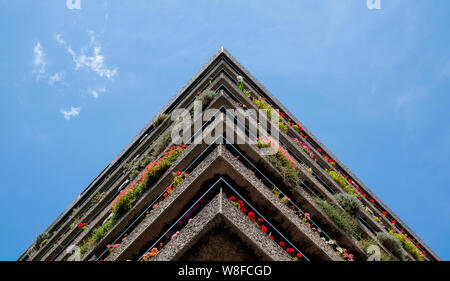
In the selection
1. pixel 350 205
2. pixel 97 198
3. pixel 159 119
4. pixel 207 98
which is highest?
pixel 159 119

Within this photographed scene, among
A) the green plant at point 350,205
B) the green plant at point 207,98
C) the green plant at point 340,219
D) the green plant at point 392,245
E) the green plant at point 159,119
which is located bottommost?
the green plant at point 392,245

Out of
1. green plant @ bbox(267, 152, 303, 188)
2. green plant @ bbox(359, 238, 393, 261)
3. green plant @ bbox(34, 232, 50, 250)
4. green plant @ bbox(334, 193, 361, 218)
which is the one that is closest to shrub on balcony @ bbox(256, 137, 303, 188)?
green plant @ bbox(267, 152, 303, 188)

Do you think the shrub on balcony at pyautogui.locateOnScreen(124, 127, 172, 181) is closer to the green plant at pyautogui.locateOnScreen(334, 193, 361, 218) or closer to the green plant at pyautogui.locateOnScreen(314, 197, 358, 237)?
the green plant at pyautogui.locateOnScreen(314, 197, 358, 237)

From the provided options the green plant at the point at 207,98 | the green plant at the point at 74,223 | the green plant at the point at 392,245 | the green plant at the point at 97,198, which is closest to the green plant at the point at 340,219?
the green plant at the point at 392,245

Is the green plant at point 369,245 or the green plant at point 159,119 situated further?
the green plant at point 159,119

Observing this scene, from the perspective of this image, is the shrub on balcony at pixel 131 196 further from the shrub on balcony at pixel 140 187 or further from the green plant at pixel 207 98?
the green plant at pixel 207 98

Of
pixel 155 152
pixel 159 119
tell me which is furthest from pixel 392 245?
pixel 159 119

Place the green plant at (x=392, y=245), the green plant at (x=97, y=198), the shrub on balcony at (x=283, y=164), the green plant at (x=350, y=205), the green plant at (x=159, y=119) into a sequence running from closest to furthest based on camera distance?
the shrub on balcony at (x=283, y=164) < the green plant at (x=392, y=245) < the green plant at (x=350, y=205) < the green plant at (x=97, y=198) < the green plant at (x=159, y=119)

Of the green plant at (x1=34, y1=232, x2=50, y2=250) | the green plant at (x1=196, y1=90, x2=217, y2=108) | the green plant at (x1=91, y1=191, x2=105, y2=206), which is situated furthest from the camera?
the green plant at (x1=34, y1=232, x2=50, y2=250)

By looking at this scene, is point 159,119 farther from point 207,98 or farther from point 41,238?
point 41,238
